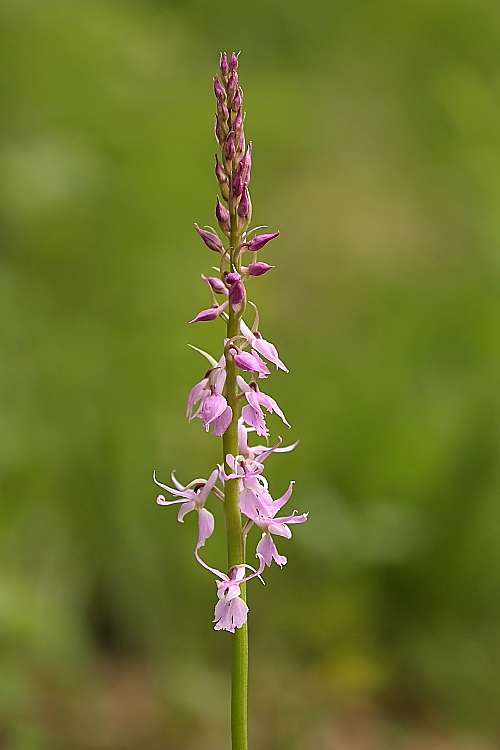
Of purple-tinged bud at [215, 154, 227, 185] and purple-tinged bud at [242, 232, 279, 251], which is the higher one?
purple-tinged bud at [215, 154, 227, 185]

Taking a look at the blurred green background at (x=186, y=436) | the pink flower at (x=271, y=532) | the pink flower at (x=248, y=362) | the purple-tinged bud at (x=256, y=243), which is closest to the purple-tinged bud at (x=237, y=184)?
the purple-tinged bud at (x=256, y=243)

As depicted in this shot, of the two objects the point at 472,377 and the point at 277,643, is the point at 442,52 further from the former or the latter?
the point at 277,643

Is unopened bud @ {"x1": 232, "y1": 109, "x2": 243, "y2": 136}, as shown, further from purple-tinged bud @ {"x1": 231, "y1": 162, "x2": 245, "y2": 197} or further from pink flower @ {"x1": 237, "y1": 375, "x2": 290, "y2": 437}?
pink flower @ {"x1": 237, "y1": 375, "x2": 290, "y2": 437}

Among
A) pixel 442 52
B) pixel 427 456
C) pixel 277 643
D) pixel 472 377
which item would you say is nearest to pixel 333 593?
pixel 277 643

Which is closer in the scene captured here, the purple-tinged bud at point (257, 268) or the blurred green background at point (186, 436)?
the purple-tinged bud at point (257, 268)

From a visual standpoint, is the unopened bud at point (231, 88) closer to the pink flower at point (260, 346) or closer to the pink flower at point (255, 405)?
the pink flower at point (260, 346)

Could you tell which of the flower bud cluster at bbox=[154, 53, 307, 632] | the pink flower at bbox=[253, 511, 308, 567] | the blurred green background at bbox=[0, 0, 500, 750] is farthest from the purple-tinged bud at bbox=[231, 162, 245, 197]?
the blurred green background at bbox=[0, 0, 500, 750]

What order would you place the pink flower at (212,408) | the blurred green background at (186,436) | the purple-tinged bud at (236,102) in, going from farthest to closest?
the blurred green background at (186,436), the purple-tinged bud at (236,102), the pink flower at (212,408)
